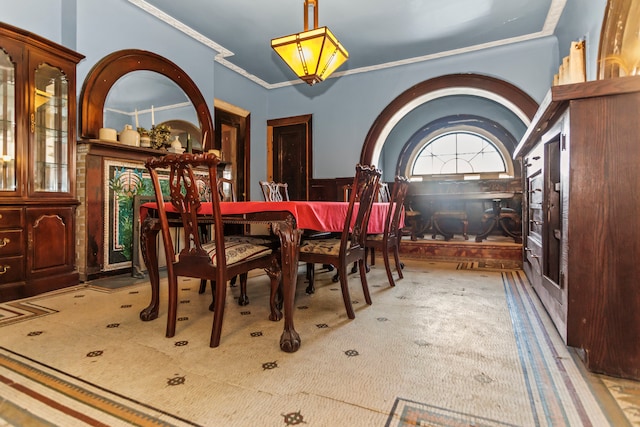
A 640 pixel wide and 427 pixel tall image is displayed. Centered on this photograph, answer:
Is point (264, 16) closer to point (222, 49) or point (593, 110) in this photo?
point (222, 49)

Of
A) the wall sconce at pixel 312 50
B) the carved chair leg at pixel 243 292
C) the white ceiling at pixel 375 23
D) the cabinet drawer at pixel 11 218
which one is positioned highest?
the white ceiling at pixel 375 23

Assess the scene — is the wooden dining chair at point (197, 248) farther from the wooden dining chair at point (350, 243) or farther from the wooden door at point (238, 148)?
the wooden door at point (238, 148)

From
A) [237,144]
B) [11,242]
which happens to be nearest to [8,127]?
[11,242]

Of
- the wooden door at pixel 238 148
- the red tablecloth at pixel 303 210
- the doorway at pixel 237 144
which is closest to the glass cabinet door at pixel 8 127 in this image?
the red tablecloth at pixel 303 210

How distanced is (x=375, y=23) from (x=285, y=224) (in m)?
3.53

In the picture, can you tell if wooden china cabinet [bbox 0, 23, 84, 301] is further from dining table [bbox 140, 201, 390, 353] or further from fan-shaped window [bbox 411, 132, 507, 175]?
fan-shaped window [bbox 411, 132, 507, 175]

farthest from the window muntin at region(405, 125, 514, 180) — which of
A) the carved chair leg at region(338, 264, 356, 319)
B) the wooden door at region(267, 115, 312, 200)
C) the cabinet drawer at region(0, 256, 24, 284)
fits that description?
the cabinet drawer at region(0, 256, 24, 284)

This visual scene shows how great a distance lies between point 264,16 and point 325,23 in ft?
2.45

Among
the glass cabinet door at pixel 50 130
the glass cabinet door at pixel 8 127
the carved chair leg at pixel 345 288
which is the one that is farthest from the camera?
the glass cabinet door at pixel 50 130

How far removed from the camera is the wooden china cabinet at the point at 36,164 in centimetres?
266

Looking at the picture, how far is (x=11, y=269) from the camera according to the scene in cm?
264

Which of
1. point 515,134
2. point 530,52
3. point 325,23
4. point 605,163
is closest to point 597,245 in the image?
point 605,163

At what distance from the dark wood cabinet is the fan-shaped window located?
518 cm

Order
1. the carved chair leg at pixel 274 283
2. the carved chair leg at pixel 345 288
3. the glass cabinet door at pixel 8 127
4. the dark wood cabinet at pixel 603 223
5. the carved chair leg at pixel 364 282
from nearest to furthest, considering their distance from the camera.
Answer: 1. the dark wood cabinet at pixel 603 223
2. the carved chair leg at pixel 274 283
3. the carved chair leg at pixel 345 288
4. the carved chair leg at pixel 364 282
5. the glass cabinet door at pixel 8 127
